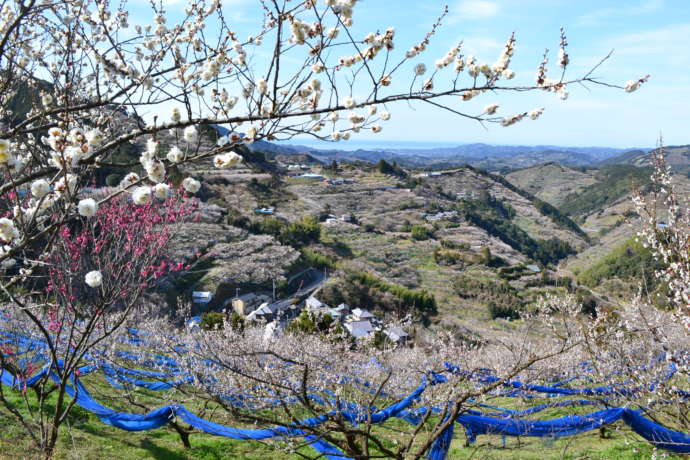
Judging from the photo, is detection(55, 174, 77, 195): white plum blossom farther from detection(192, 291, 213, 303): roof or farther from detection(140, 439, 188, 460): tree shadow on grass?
detection(192, 291, 213, 303): roof

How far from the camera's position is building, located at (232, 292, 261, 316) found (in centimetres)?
2581

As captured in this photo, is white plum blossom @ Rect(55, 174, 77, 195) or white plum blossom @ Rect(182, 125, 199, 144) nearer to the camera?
white plum blossom @ Rect(55, 174, 77, 195)

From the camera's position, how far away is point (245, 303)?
27.5 meters

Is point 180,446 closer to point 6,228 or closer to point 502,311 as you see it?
point 6,228

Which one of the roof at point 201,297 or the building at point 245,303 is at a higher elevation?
the roof at point 201,297

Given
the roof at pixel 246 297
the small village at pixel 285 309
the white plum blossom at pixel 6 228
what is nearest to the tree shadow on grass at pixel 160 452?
the white plum blossom at pixel 6 228

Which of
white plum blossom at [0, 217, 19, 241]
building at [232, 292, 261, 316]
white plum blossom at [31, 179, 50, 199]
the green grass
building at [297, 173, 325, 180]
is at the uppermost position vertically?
building at [297, 173, 325, 180]

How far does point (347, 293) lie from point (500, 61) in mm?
31175

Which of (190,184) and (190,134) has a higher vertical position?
(190,134)

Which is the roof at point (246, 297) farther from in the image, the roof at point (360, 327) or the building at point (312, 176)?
the building at point (312, 176)

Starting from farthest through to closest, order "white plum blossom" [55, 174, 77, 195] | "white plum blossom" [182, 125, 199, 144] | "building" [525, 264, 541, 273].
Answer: "building" [525, 264, 541, 273], "white plum blossom" [182, 125, 199, 144], "white plum blossom" [55, 174, 77, 195]

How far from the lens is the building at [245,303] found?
1016 inches

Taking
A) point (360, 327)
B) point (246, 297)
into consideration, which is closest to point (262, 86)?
point (360, 327)

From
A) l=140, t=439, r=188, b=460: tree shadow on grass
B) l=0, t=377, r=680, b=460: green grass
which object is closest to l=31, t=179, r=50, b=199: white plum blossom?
l=0, t=377, r=680, b=460: green grass
